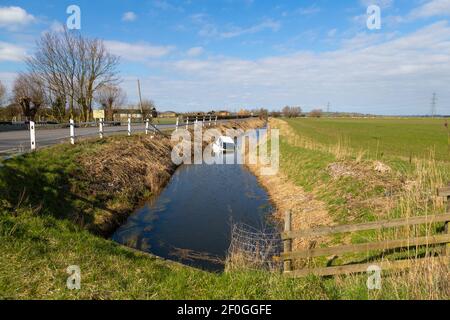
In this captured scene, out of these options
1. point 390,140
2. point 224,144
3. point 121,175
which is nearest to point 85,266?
point 121,175

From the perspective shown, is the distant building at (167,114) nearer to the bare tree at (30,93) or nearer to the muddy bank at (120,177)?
the bare tree at (30,93)

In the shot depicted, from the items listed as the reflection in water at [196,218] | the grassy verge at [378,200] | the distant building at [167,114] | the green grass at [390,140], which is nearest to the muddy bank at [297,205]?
the grassy verge at [378,200]

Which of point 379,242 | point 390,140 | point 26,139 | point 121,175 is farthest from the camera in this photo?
point 390,140

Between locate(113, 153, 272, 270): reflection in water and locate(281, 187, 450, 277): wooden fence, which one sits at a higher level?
locate(281, 187, 450, 277): wooden fence

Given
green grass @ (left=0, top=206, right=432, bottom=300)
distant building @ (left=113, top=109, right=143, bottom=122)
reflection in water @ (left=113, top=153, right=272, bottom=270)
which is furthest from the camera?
distant building @ (left=113, top=109, right=143, bottom=122)

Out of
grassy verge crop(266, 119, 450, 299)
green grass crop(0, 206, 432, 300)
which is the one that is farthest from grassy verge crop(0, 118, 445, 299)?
grassy verge crop(266, 119, 450, 299)

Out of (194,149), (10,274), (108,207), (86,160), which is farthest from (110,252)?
(194,149)

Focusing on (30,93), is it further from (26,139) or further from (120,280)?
(120,280)

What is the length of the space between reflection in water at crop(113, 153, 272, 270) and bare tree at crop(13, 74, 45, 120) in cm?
2625

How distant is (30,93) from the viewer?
162 ft

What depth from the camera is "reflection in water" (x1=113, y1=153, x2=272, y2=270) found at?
911 cm

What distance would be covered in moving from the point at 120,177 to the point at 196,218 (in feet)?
13.5

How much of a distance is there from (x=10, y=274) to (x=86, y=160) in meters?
8.89

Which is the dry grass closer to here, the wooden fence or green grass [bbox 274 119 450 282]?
the wooden fence
